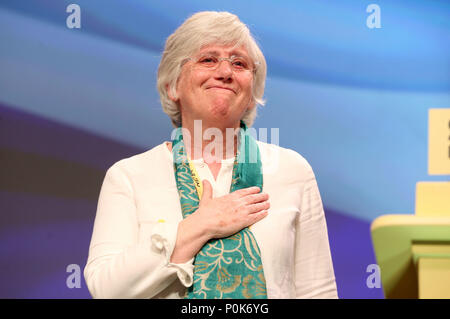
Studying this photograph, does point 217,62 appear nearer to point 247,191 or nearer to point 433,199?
point 247,191

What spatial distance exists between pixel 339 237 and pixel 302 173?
2.45 ft

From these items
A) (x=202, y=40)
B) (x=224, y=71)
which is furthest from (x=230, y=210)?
(x=202, y=40)

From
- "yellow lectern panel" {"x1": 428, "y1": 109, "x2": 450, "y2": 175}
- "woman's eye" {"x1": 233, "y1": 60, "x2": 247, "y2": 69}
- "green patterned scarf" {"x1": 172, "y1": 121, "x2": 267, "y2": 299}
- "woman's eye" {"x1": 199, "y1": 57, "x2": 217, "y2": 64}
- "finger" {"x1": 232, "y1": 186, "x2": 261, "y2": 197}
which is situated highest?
"woman's eye" {"x1": 199, "y1": 57, "x2": 217, "y2": 64}

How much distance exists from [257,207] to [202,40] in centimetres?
50

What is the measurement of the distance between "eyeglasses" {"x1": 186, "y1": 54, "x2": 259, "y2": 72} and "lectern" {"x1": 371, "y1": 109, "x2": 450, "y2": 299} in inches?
31.5

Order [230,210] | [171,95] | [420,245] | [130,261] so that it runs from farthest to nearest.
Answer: [171,95], [230,210], [130,261], [420,245]

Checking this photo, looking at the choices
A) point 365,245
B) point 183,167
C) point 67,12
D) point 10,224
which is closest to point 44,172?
point 10,224

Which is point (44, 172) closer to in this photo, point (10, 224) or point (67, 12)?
point (10, 224)

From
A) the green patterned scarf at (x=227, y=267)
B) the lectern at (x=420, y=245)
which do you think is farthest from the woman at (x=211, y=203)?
the lectern at (x=420, y=245)

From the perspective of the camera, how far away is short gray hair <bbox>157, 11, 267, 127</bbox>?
5.63 ft

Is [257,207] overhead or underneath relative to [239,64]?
underneath

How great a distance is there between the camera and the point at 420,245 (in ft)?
3.04

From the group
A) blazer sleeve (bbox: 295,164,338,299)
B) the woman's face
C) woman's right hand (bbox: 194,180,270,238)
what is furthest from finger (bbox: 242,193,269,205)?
the woman's face

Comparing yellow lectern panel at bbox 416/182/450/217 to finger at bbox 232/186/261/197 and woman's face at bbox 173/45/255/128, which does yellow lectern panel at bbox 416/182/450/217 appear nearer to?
finger at bbox 232/186/261/197
